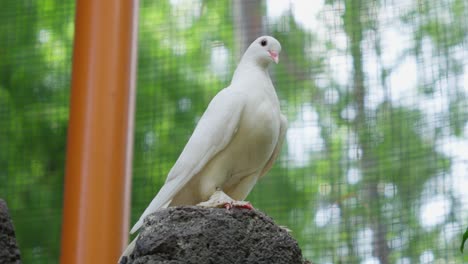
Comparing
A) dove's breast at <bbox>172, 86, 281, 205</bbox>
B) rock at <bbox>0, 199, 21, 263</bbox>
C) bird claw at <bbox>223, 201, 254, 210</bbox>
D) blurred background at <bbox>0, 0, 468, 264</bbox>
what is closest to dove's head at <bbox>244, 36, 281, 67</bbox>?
dove's breast at <bbox>172, 86, 281, 205</bbox>

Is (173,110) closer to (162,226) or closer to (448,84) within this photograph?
(448,84)

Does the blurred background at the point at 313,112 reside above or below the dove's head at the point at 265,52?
below

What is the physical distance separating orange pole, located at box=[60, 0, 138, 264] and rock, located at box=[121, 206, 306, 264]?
4.33ft

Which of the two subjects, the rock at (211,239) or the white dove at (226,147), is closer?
the rock at (211,239)

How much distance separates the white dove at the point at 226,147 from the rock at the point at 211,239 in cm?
21

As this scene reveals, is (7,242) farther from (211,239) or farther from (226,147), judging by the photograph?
(226,147)

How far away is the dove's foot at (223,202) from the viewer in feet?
8.30

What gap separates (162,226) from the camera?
2.45 m

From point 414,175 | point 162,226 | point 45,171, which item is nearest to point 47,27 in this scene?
point 45,171

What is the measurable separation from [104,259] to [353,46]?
154 cm

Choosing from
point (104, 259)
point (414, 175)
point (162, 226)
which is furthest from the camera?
point (414, 175)

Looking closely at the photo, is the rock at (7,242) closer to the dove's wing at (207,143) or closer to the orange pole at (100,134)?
the dove's wing at (207,143)

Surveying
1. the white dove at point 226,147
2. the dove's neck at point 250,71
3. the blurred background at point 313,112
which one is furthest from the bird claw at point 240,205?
the blurred background at point 313,112

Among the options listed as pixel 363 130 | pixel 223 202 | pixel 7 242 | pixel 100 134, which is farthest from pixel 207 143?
pixel 363 130
